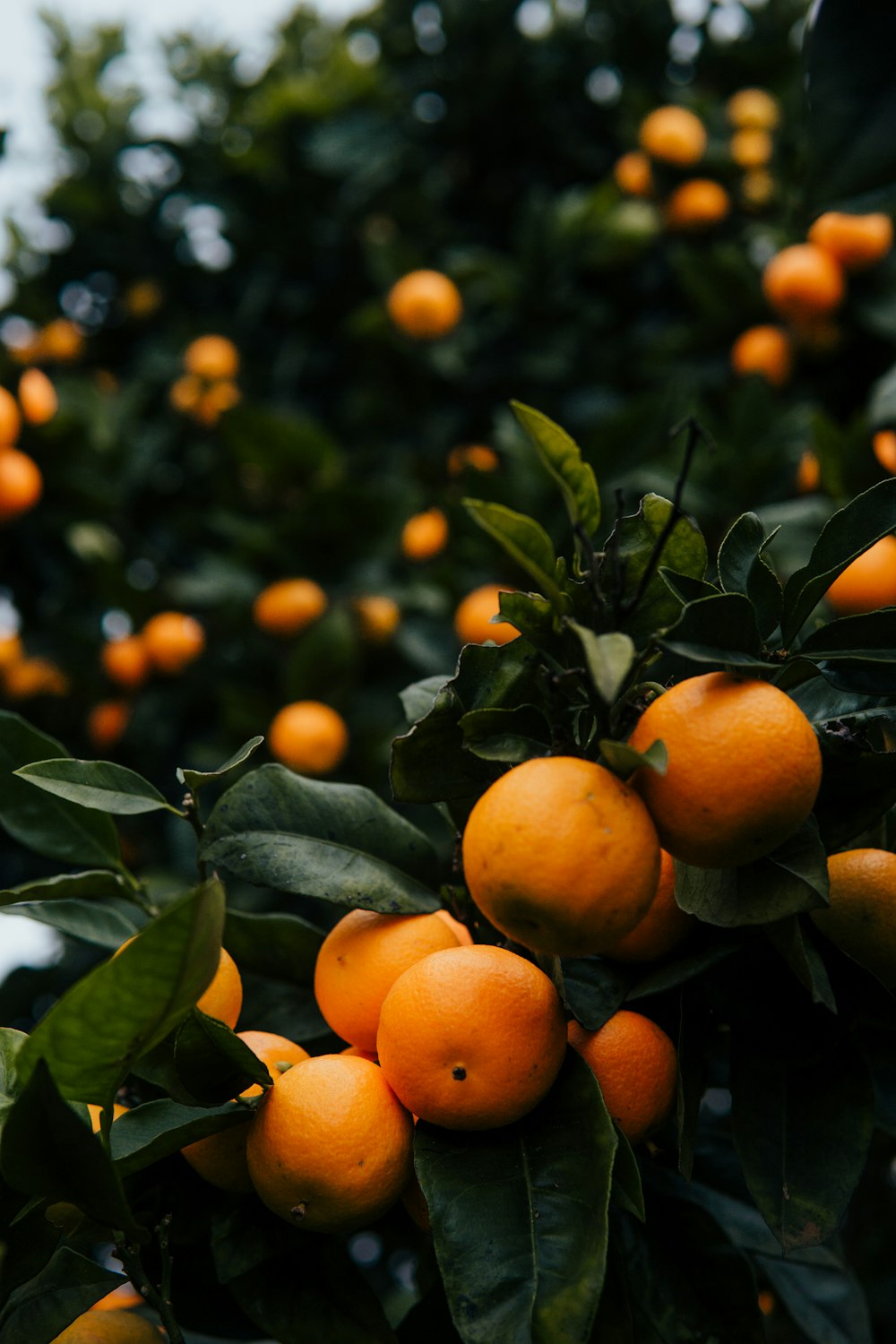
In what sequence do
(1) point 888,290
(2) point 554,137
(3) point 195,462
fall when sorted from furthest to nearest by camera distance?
(2) point 554,137 → (3) point 195,462 → (1) point 888,290

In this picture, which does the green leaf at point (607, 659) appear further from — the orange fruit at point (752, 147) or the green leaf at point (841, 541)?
the orange fruit at point (752, 147)

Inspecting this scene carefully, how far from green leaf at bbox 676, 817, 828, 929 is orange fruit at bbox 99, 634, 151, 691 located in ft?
5.34

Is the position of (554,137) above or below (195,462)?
above

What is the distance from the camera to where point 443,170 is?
8.87ft

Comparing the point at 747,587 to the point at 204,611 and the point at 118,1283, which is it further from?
the point at 204,611

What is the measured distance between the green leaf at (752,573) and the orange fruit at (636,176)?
6.55ft

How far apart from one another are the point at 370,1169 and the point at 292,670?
1.14 meters

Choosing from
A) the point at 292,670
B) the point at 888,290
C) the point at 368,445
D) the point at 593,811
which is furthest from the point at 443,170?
the point at 593,811

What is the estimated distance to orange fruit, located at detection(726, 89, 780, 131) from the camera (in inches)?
96.7

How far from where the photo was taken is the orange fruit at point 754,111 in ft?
8.05

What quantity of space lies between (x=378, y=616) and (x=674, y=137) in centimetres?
132

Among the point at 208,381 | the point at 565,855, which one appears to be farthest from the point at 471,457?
A: the point at 565,855

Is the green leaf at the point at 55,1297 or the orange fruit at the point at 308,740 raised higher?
the green leaf at the point at 55,1297

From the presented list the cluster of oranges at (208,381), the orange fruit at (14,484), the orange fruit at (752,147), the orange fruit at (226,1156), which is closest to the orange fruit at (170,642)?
the orange fruit at (14,484)
